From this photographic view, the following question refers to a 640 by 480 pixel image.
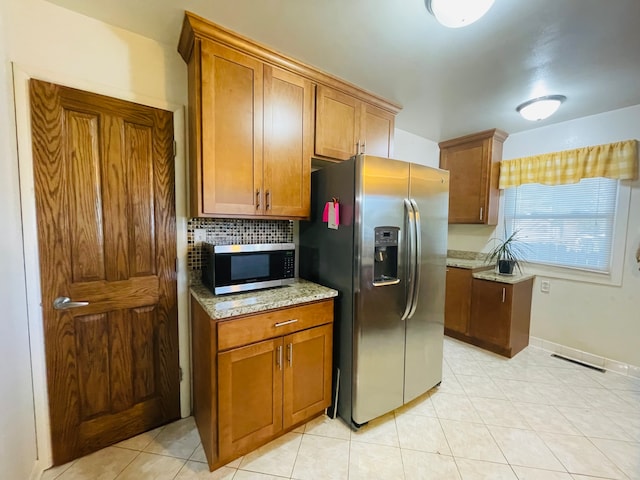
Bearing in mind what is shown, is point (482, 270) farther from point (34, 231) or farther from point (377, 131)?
point (34, 231)

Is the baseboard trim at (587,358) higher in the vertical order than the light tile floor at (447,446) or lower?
higher

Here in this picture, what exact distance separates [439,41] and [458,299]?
2548 millimetres

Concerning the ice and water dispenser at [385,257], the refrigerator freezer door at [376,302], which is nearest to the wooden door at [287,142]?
the refrigerator freezer door at [376,302]

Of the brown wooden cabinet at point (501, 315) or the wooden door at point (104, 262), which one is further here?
the brown wooden cabinet at point (501, 315)

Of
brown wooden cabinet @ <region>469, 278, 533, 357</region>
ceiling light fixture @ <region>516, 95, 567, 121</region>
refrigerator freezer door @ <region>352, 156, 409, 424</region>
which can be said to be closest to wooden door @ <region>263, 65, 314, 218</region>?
refrigerator freezer door @ <region>352, 156, 409, 424</region>

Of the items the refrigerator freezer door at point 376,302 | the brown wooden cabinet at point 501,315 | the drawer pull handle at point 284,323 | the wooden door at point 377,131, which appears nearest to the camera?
the drawer pull handle at point 284,323

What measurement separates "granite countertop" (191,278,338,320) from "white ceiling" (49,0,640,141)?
5.01ft

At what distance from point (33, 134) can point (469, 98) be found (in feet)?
9.81

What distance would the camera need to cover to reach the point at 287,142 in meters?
1.74

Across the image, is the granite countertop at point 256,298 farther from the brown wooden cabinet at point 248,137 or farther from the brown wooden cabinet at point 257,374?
the brown wooden cabinet at point 248,137

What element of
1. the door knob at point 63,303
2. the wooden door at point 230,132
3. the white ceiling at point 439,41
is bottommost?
the door knob at point 63,303

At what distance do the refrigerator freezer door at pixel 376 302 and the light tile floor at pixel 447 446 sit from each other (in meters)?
0.22

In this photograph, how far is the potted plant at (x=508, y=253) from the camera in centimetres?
283

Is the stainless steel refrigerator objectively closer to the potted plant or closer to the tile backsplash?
the tile backsplash
